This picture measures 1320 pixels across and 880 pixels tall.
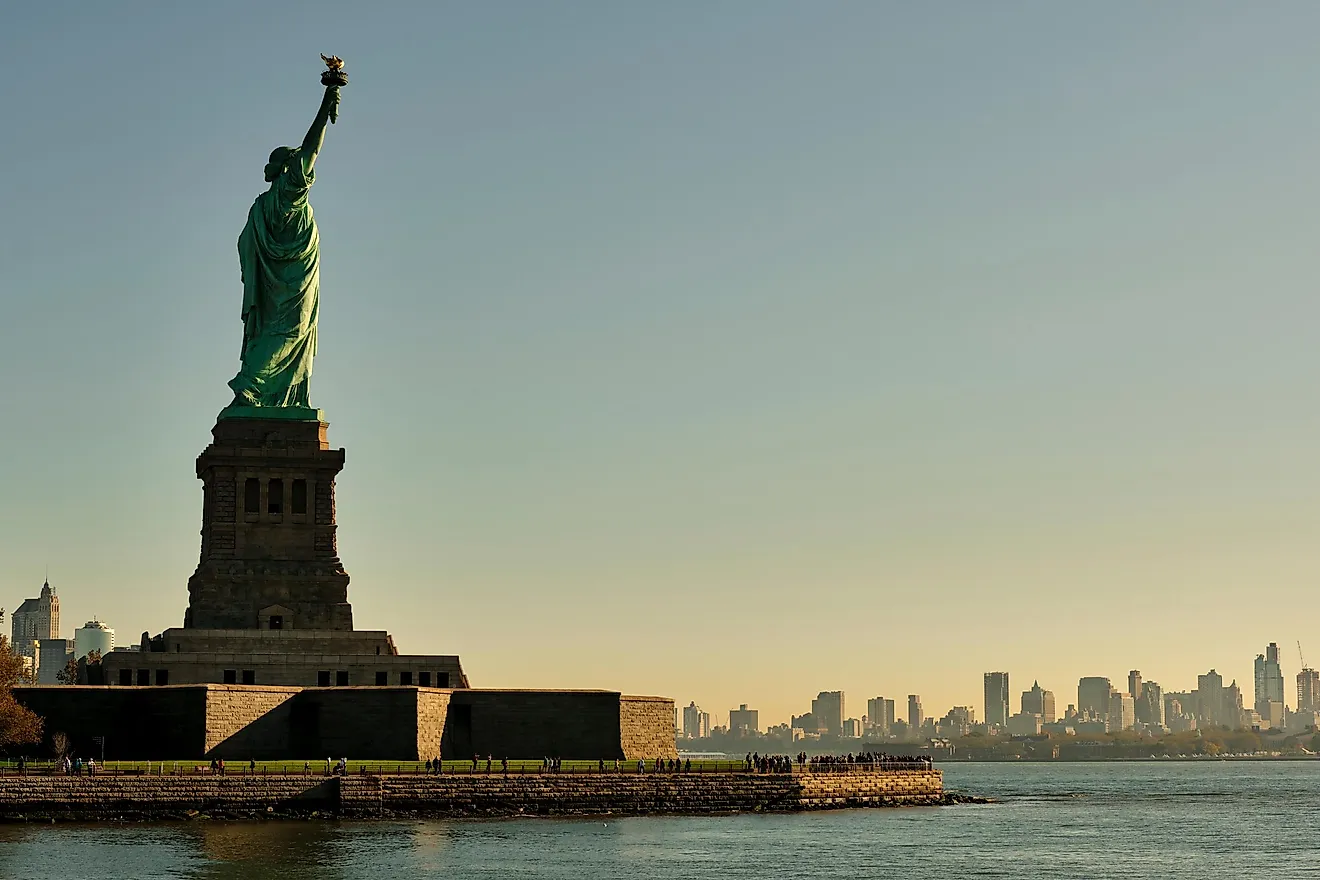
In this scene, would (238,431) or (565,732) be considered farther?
(238,431)

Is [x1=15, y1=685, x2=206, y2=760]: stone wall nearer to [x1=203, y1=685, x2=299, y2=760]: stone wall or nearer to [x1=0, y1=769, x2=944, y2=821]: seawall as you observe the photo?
[x1=203, y1=685, x2=299, y2=760]: stone wall

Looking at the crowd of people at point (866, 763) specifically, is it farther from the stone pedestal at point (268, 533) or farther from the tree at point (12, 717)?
the tree at point (12, 717)

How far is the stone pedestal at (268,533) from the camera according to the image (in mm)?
83500

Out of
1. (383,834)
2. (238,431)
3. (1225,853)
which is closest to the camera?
(383,834)

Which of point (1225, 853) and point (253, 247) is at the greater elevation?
point (253, 247)

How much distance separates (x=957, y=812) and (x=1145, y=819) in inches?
419

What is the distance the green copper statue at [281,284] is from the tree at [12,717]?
57.9 feet

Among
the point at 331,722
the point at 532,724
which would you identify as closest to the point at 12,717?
the point at 331,722

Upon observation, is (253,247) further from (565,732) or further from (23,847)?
(23,847)

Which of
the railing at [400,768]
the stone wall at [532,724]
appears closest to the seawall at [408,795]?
the railing at [400,768]

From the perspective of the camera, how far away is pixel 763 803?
261ft

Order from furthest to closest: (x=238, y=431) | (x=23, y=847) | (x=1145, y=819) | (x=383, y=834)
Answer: (x=1145, y=819) < (x=238, y=431) < (x=383, y=834) < (x=23, y=847)

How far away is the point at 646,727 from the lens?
273ft

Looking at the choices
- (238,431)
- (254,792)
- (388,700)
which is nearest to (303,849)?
(254,792)
